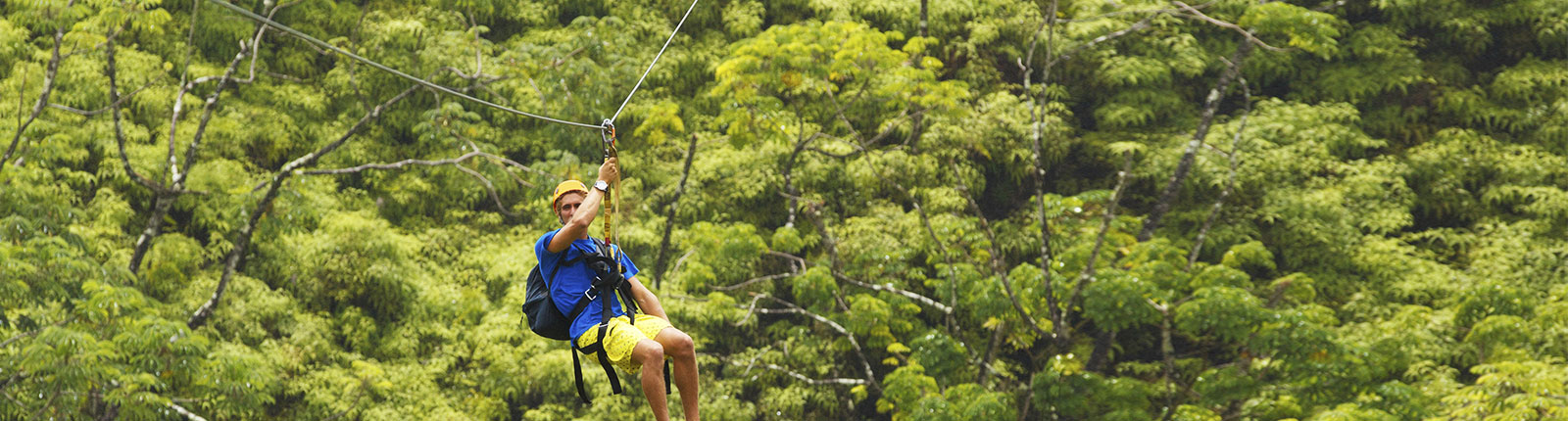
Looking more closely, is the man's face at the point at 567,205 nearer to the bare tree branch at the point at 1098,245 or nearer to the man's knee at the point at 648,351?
the man's knee at the point at 648,351

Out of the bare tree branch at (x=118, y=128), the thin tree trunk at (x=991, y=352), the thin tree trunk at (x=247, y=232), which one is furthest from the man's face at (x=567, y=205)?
the bare tree branch at (x=118, y=128)

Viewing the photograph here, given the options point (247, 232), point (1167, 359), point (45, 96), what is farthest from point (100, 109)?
point (1167, 359)

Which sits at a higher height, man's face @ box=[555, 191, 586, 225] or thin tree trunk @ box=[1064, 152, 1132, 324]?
man's face @ box=[555, 191, 586, 225]

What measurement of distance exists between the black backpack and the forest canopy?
16.2 ft

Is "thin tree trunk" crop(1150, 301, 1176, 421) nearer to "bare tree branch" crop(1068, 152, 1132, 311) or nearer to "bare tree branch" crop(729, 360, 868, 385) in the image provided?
"bare tree branch" crop(1068, 152, 1132, 311)

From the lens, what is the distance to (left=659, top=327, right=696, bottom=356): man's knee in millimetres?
3242

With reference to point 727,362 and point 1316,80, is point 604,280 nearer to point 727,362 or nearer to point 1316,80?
point 727,362

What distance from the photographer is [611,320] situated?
335cm

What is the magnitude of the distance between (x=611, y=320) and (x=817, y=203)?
6.75m

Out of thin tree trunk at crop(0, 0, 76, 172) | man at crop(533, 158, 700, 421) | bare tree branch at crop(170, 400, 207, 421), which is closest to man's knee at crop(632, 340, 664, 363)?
man at crop(533, 158, 700, 421)

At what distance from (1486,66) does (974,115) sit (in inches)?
189

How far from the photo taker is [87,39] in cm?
937

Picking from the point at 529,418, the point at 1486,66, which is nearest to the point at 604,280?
the point at 529,418

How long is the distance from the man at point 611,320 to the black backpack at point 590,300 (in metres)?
0.01
